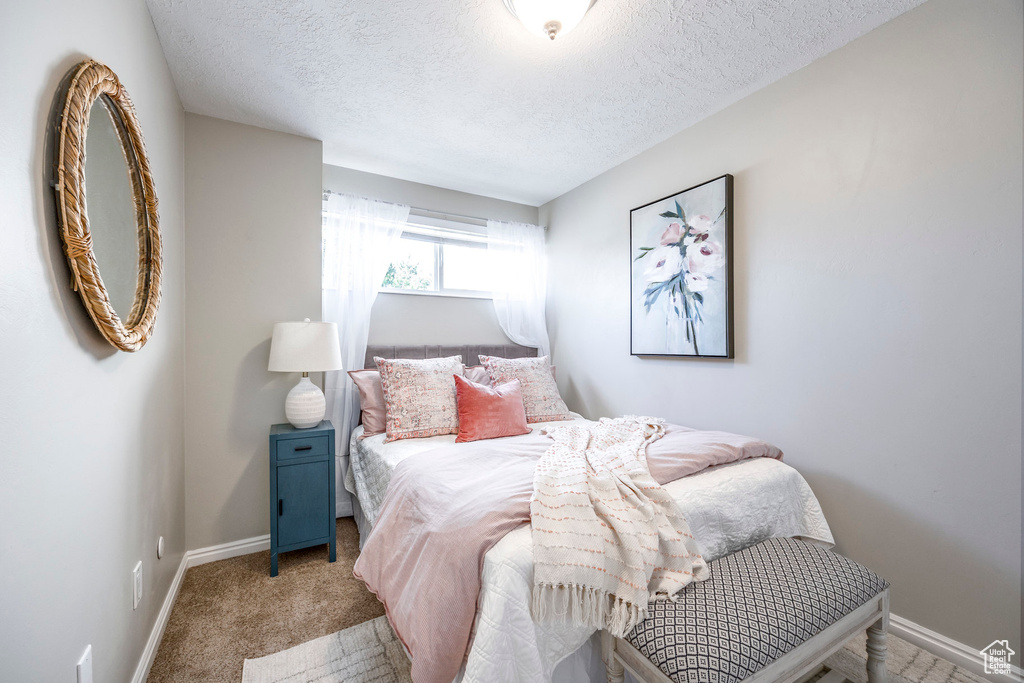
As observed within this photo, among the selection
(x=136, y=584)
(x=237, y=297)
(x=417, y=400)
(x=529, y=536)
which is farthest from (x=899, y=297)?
(x=237, y=297)

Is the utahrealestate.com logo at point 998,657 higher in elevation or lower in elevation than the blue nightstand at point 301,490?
lower

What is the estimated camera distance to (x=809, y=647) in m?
1.24

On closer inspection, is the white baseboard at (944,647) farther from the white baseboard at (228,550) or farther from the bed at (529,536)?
the white baseboard at (228,550)

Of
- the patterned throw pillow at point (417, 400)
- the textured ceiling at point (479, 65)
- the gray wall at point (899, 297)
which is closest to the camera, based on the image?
the gray wall at point (899, 297)

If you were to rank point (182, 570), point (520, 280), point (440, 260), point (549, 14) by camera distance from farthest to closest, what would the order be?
point (520, 280), point (440, 260), point (182, 570), point (549, 14)

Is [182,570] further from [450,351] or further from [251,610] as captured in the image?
[450,351]

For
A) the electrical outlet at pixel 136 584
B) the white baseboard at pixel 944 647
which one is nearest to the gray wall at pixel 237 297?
the electrical outlet at pixel 136 584

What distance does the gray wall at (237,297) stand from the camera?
2.44 m

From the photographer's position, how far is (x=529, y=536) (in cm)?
133

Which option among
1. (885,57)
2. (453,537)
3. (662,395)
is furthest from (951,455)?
(453,537)

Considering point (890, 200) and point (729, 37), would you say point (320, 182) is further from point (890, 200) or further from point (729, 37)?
point (890, 200)

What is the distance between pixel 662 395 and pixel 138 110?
301 centimetres

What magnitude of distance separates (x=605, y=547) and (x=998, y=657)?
1.62m

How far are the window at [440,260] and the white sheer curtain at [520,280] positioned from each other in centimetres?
11
